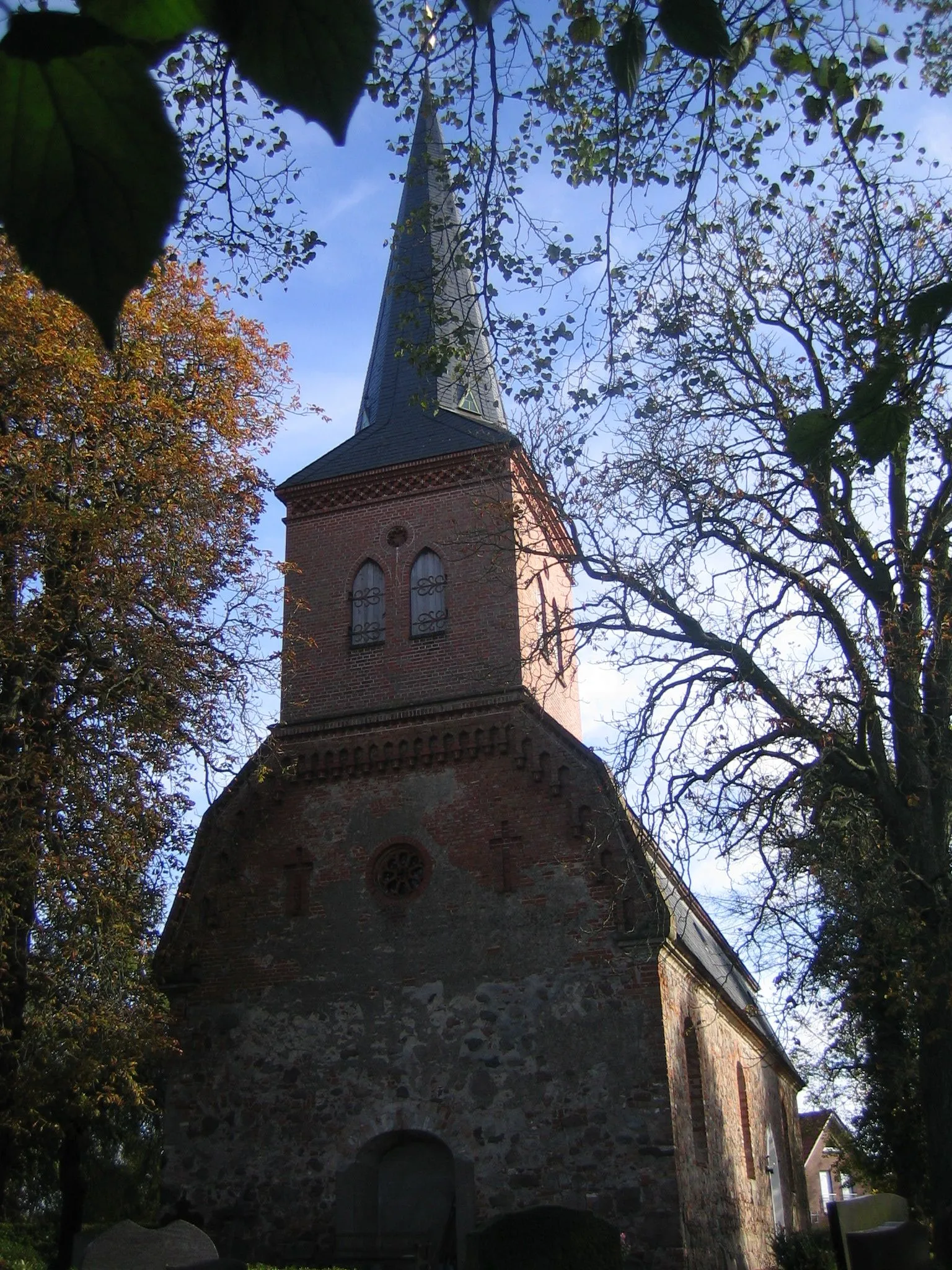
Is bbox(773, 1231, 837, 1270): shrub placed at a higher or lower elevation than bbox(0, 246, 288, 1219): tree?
lower

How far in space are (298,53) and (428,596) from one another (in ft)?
50.1

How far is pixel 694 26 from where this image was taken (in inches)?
54.3

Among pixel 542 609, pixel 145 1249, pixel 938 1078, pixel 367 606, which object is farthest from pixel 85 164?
pixel 542 609

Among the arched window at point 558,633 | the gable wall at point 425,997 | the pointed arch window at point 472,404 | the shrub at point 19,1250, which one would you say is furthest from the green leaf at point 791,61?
the shrub at point 19,1250

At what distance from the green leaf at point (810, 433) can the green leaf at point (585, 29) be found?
2.48m

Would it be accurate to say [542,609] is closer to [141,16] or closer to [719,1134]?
[719,1134]

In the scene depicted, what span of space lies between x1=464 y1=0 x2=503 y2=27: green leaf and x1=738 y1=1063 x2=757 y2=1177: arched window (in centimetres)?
1814

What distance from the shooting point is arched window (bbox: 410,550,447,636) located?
15766 mm

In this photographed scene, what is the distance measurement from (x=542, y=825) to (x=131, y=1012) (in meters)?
4.98

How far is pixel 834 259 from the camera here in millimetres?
11273

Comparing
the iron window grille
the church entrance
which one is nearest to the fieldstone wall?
the church entrance

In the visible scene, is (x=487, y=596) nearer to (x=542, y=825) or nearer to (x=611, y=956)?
(x=542, y=825)

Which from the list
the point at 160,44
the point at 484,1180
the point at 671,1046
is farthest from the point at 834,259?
the point at 160,44

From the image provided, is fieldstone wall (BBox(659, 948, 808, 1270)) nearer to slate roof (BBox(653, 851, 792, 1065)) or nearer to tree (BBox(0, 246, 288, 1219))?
slate roof (BBox(653, 851, 792, 1065))
